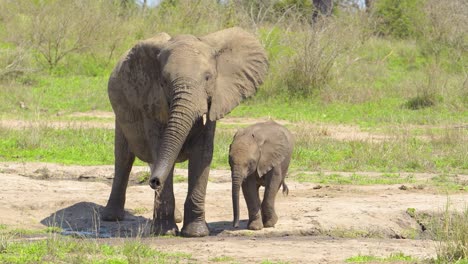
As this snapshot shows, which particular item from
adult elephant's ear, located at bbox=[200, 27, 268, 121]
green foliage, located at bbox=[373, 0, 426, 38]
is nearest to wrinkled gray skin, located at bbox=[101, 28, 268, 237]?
adult elephant's ear, located at bbox=[200, 27, 268, 121]

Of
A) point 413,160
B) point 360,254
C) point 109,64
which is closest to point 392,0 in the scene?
point 109,64

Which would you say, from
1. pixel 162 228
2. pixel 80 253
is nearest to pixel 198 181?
pixel 162 228

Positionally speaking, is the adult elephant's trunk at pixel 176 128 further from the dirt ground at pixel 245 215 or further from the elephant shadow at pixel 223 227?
the elephant shadow at pixel 223 227

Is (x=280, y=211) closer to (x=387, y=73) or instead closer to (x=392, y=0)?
(x=387, y=73)

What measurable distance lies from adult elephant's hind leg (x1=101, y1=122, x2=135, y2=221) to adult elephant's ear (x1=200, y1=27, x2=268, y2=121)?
1.54 m

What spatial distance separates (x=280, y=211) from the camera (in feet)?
31.2

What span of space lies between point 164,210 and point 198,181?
1.25 ft

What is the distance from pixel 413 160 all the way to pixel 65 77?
919 cm

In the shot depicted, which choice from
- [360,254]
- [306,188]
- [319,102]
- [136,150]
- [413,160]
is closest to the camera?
[360,254]

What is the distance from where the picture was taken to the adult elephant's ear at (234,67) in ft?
26.9

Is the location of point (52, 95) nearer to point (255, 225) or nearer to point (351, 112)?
point (351, 112)

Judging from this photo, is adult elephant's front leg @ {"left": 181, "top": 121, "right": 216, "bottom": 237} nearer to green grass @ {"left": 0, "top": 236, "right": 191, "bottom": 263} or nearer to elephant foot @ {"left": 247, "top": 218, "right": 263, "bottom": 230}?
elephant foot @ {"left": 247, "top": 218, "right": 263, "bottom": 230}

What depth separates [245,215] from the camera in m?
9.56

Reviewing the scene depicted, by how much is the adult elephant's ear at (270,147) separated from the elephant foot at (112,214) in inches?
63.7
